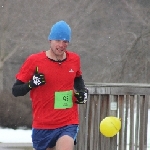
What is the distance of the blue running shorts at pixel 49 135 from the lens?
512 cm

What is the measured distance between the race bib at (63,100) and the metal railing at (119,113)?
140 cm

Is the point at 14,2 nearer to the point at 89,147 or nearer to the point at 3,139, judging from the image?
the point at 3,139

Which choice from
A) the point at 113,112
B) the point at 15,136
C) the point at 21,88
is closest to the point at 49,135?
the point at 21,88

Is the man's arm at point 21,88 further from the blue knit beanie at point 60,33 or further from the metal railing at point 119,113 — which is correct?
the metal railing at point 119,113

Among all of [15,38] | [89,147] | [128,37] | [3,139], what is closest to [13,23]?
[15,38]

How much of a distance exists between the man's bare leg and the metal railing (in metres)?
1.51

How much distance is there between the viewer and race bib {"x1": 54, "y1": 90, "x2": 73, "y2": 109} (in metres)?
5.03

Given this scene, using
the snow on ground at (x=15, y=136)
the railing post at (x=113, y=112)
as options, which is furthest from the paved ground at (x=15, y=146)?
the railing post at (x=113, y=112)

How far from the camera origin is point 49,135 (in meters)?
5.20

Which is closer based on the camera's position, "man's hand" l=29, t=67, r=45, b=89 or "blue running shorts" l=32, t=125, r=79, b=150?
"man's hand" l=29, t=67, r=45, b=89

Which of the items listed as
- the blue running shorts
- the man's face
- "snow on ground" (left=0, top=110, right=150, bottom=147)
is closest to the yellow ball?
the blue running shorts

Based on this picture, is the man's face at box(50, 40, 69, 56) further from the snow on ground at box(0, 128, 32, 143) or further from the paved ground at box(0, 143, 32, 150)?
the snow on ground at box(0, 128, 32, 143)

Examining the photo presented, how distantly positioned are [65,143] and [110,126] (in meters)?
1.22

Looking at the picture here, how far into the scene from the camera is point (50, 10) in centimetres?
1969
